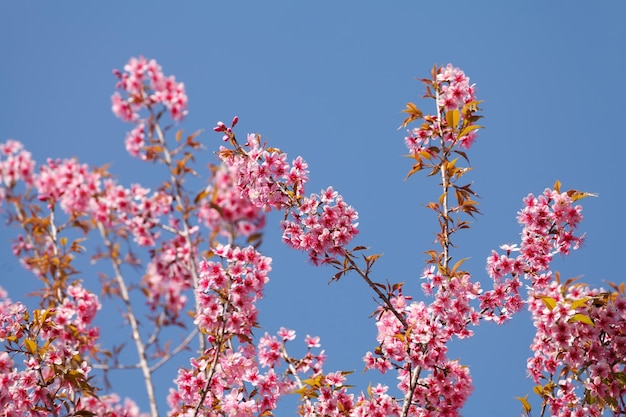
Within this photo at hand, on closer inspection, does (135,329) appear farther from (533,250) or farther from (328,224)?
(533,250)

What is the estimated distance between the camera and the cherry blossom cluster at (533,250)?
3.45 m

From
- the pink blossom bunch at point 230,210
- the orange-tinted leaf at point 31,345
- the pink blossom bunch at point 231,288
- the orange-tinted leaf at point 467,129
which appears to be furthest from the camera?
the orange-tinted leaf at point 467,129

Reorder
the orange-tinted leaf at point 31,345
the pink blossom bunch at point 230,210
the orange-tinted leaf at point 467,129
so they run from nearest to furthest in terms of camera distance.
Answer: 1. the pink blossom bunch at point 230,210
2. the orange-tinted leaf at point 31,345
3. the orange-tinted leaf at point 467,129

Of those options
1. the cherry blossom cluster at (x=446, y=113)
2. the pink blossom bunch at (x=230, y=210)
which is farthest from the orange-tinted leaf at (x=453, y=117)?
the pink blossom bunch at (x=230, y=210)

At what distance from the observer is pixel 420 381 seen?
3357mm

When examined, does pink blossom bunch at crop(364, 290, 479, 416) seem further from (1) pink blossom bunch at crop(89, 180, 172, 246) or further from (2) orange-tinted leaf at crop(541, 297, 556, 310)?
(1) pink blossom bunch at crop(89, 180, 172, 246)

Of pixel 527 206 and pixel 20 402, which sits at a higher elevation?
pixel 527 206

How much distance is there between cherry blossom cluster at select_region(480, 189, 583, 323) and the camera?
11.3 feet

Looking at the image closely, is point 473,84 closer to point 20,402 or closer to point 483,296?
point 483,296

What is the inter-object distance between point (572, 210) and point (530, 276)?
451mm

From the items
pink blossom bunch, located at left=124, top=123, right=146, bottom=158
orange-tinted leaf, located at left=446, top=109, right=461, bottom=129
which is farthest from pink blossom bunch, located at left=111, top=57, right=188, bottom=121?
orange-tinted leaf, located at left=446, top=109, right=461, bottom=129

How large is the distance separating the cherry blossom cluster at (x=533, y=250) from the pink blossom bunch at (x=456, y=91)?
689 millimetres

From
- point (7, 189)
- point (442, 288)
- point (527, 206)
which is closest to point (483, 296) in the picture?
point (442, 288)

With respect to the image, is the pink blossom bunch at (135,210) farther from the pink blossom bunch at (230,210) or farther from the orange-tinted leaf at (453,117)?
the orange-tinted leaf at (453,117)
